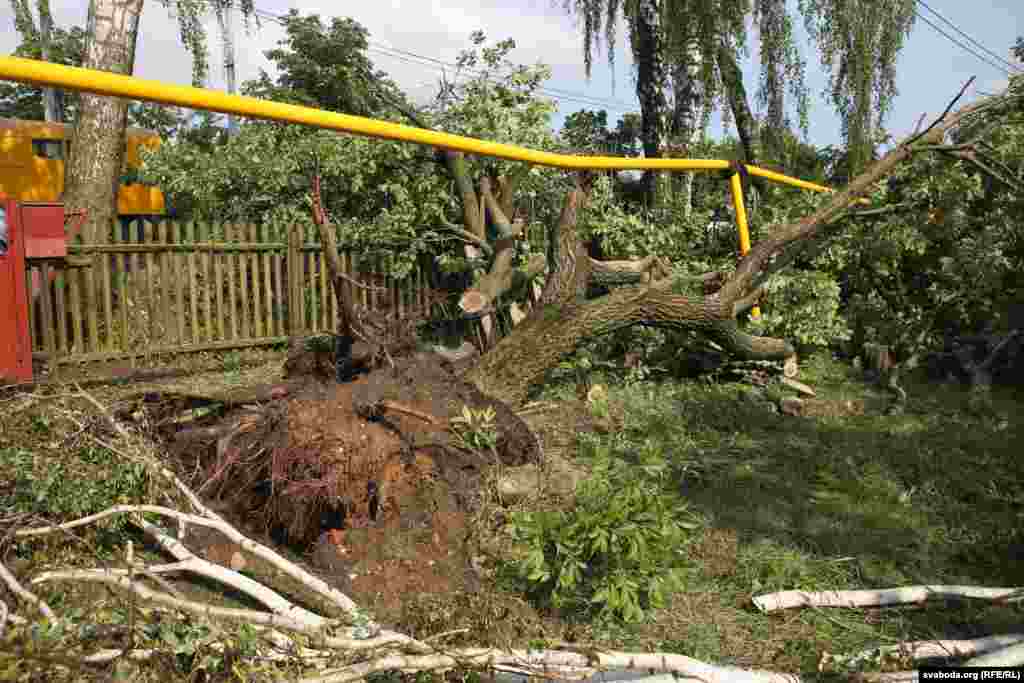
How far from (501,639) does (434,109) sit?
6822mm

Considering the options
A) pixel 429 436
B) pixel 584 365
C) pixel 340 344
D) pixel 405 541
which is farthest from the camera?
pixel 584 365

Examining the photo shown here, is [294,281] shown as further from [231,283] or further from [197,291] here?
[197,291]

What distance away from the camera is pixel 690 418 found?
5004mm

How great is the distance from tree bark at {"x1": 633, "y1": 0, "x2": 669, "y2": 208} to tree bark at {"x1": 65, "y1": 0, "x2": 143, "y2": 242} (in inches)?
208

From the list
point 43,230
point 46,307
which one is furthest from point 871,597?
point 46,307

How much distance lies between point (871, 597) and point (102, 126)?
7.70 m

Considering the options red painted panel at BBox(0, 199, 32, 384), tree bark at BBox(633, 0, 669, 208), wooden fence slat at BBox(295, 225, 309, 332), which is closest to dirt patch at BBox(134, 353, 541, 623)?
red painted panel at BBox(0, 199, 32, 384)

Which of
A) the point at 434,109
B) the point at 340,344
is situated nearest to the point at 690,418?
the point at 340,344

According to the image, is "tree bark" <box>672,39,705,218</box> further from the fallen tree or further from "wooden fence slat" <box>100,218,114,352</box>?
"wooden fence slat" <box>100,218,114,352</box>

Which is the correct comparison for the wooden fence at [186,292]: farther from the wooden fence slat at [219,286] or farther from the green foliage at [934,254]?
the green foliage at [934,254]

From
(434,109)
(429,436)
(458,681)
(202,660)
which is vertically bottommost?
(458,681)

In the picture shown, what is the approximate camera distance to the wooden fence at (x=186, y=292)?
660 centimetres

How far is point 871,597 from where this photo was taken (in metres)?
2.71

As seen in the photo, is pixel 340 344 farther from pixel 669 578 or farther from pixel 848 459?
pixel 848 459
